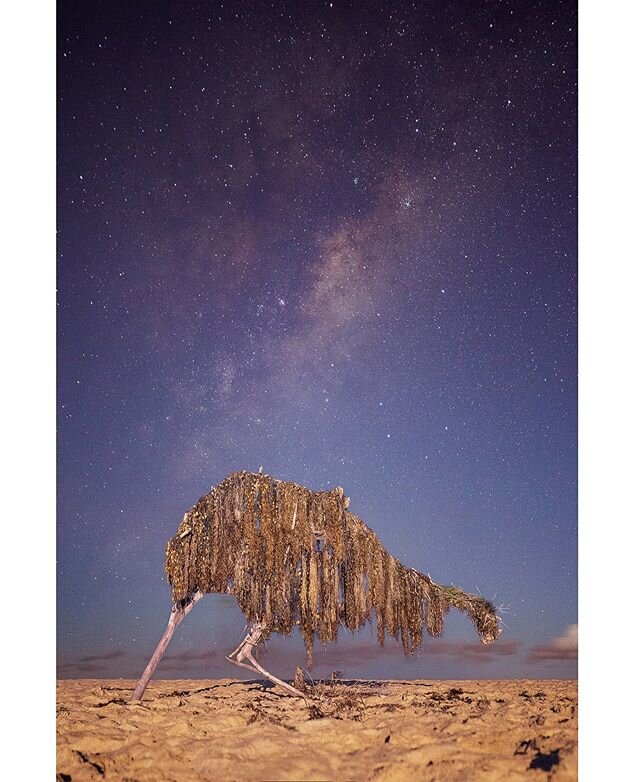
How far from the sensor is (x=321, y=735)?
7340 millimetres

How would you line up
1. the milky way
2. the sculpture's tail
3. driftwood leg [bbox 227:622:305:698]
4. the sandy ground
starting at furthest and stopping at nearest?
1. the milky way
2. the sculpture's tail
3. driftwood leg [bbox 227:622:305:698]
4. the sandy ground

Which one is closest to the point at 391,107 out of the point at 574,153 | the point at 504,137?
the point at 504,137

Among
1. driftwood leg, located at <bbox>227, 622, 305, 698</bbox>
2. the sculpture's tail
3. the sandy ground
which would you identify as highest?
the sculpture's tail

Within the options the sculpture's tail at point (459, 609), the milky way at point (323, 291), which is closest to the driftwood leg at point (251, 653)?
the milky way at point (323, 291)

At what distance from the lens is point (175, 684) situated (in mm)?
8914

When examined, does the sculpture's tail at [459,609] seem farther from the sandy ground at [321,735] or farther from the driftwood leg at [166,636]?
the driftwood leg at [166,636]

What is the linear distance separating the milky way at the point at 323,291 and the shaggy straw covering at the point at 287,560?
839mm

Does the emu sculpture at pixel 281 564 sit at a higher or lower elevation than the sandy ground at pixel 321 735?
higher

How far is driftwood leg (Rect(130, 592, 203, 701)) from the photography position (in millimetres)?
7805

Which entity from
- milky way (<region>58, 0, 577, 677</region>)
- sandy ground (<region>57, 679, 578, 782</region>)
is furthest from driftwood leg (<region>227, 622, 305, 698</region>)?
milky way (<region>58, 0, 577, 677</region>)

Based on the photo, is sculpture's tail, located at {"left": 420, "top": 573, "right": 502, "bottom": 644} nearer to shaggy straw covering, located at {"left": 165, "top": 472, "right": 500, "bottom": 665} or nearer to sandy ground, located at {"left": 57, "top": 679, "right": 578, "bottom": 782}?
shaggy straw covering, located at {"left": 165, "top": 472, "right": 500, "bottom": 665}

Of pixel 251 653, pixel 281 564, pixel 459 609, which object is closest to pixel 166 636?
pixel 251 653

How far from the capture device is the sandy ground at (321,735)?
6914mm
